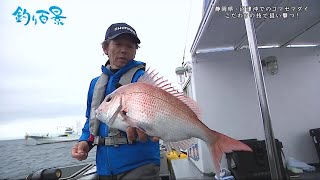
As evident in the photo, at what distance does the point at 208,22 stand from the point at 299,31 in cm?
252

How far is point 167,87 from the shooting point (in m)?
1.57

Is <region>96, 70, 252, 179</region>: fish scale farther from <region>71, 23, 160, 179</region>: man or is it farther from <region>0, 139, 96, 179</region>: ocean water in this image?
<region>0, 139, 96, 179</region>: ocean water

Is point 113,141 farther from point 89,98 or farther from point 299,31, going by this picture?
point 299,31

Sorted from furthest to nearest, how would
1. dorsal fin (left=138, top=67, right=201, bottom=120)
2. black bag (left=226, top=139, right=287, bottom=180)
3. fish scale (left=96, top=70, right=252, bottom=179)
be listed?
black bag (left=226, top=139, right=287, bottom=180) < dorsal fin (left=138, top=67, right=201, bottom=120) < fish scale (left=96, top=70, right=252, bottom=179)

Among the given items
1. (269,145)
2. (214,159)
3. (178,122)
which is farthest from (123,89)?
(269,145)

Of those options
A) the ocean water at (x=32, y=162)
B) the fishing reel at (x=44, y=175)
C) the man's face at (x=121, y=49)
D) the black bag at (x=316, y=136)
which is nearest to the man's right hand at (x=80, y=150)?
the man's face at (x=121, y=49)

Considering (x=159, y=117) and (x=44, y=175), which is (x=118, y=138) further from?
(x=44, y=175)

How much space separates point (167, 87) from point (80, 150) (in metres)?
0.89

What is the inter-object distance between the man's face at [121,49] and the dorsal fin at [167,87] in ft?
1.55

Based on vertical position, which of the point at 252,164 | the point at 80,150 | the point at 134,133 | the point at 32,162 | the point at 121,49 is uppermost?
the point at 121,49

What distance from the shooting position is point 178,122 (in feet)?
4.61

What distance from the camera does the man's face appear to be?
192 cm

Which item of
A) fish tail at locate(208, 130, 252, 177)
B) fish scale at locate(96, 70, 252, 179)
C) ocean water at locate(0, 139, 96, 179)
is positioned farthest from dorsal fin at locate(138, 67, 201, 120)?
ocean water at locate(0, 139, 96, 179)

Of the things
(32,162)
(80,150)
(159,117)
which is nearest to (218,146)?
(159,117)
